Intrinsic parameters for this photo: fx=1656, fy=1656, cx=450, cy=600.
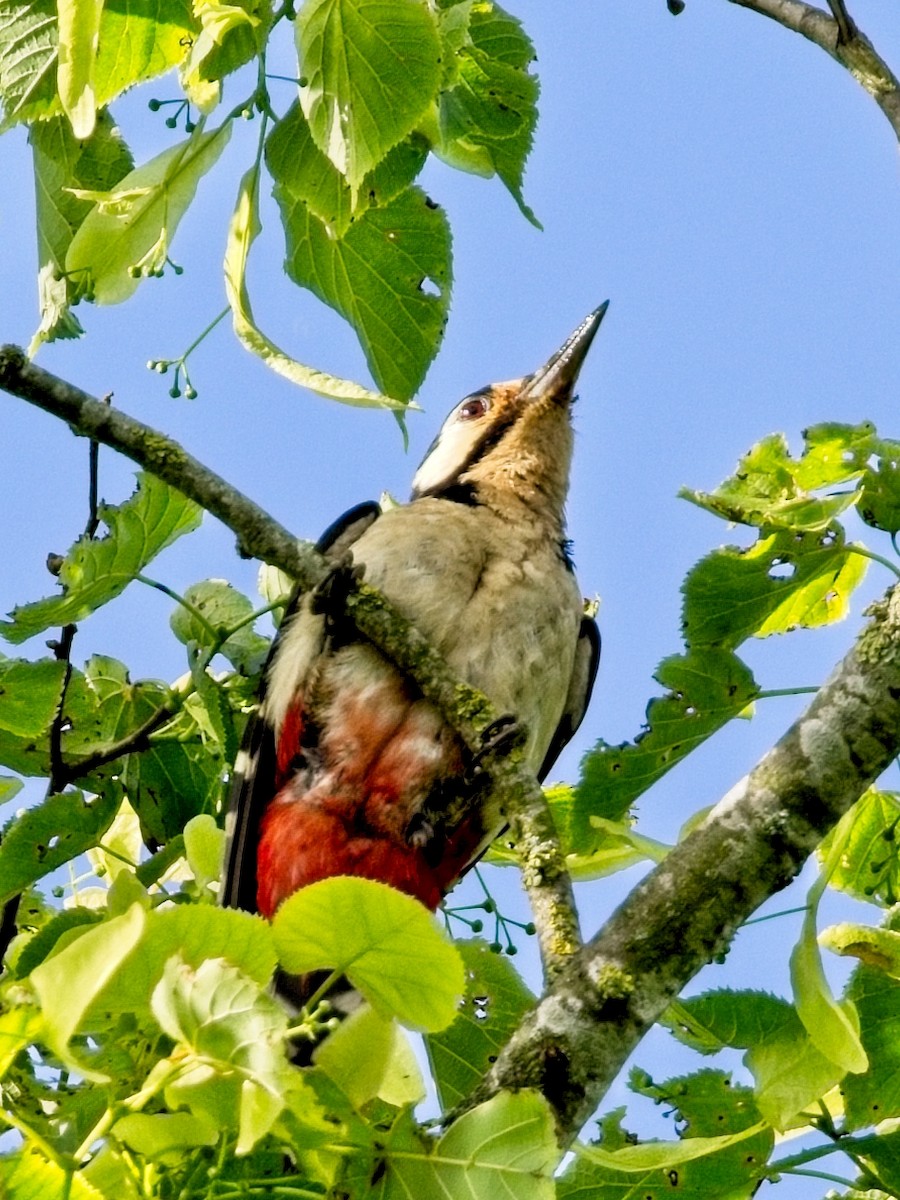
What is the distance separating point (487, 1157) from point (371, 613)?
1584mm

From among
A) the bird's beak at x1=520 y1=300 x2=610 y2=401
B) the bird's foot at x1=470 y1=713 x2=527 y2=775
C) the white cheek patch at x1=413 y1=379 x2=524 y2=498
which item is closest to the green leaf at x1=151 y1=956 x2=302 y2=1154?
the bird's foot at x1=470 y1=713 x2=527 y2=775

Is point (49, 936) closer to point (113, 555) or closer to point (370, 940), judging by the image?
point (113, 555)

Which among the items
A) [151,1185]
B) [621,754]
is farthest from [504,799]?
[151,1185]

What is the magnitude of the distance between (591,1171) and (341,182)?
1.75 meters

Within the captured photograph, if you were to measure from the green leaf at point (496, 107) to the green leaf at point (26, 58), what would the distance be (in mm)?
736

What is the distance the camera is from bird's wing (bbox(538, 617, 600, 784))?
16.3ft

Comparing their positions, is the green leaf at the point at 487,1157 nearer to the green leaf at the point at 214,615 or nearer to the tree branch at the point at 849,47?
the green leaf at the point at 214,615

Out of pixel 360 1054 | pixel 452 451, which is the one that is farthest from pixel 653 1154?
pixel 452 451

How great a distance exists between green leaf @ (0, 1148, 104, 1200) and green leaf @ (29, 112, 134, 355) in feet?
5.81

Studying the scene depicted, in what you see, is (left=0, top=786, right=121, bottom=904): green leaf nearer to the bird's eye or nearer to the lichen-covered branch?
the lichen-covered branch

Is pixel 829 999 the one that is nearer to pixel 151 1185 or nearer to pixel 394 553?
pixel 151 1185

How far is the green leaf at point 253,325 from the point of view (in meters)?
2.70

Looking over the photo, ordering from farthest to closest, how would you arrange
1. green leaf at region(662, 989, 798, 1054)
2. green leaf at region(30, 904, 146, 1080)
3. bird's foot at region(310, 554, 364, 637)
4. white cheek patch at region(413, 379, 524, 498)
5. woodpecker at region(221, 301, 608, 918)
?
white cheek patch at region(413, 379, 524, 498) → woodpecker at region(221, 301, 608, 918) → bird's foot at region(310, 554, 364, 637) → green leaf at region(662, 989, 798, 1054) → green leaf at region(30, 904, 146, 1080)

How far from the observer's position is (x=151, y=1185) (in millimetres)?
1966
